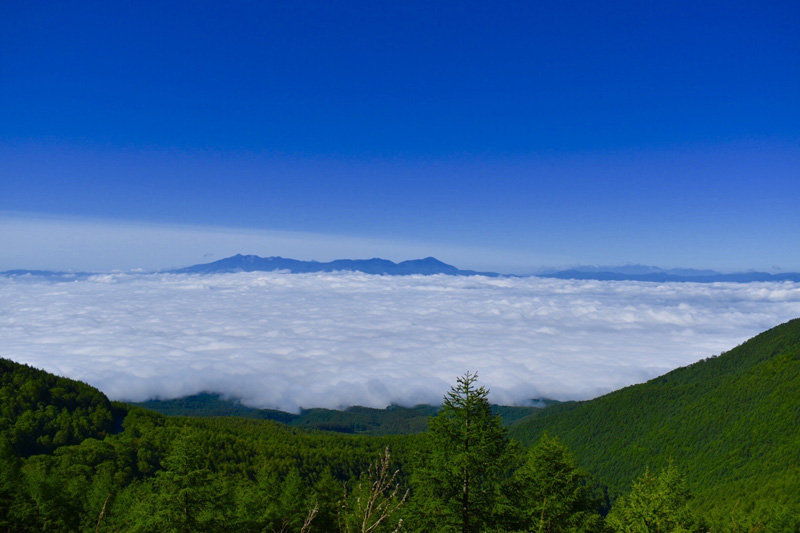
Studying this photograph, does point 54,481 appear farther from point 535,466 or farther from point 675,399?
point 675,399

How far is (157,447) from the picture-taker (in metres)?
90.6

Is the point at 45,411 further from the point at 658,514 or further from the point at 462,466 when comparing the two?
the point at 658,514

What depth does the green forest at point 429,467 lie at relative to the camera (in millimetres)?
16188

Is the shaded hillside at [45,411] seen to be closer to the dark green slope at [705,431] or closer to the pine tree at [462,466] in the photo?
the pine tree at [462,466]

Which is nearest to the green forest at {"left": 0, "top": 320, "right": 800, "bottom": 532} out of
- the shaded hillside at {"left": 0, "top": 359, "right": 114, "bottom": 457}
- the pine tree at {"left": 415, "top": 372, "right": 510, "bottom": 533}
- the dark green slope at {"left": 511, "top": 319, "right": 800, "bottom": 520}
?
the pine tree at {"left": 415, "top": 372, "right": 510, "bottom": 533}

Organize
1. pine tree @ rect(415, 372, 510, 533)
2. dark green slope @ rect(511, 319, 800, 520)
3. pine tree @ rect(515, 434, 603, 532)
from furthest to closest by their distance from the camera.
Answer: dark green slope @ rect(511, 319, 800, 520) → pine tree @ rect(515, 434, 603, 532) → pine tree @ rect(415, 372, 510, 533)

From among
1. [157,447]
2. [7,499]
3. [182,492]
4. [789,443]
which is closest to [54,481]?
[7,499]

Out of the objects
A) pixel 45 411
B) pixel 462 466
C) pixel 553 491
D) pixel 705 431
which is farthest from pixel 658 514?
pixel 705 431

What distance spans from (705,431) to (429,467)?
186670mm

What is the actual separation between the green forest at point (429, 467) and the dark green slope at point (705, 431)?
0.71 metres

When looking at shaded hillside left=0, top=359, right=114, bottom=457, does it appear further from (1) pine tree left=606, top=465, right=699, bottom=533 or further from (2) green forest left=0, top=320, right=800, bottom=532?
(1) pine tree left=606, top=465, right=699, bottom=533

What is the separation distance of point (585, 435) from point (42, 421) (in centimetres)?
17896

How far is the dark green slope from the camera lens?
129000 millimetres

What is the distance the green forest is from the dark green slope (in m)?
0.71
